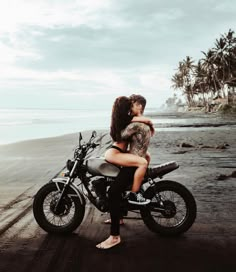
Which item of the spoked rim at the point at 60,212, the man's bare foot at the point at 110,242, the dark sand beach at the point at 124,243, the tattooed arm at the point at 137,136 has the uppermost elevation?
the tattooed arm at the point at 137,136

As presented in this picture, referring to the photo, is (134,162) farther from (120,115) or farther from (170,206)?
(170,206)

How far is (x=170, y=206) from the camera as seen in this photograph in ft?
15.4

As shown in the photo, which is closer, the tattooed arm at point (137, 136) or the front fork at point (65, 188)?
the tattooed arm at point (137, 136)

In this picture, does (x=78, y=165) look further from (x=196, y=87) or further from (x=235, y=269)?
(x=196, y=87)

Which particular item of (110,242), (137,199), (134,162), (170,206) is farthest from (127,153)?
(110,242)

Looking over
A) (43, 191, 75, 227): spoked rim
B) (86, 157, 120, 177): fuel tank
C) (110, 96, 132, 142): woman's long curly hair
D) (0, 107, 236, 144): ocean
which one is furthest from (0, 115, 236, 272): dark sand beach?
(0, 107, 236, 144): ocean

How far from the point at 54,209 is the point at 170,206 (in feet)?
4.62

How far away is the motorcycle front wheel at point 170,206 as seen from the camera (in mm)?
4688

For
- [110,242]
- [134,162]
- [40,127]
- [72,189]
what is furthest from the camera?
[40,127]

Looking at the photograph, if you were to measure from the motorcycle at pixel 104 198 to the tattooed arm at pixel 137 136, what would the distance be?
0.93 ft

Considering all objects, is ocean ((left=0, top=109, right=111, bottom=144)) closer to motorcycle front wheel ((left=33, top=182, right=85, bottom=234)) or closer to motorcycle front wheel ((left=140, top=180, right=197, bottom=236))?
motorcycle front wheel ((left=33, top=182, right=85, bottom=234))

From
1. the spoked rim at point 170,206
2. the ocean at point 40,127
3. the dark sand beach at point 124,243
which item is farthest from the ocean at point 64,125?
the spoked rim at point 170,206

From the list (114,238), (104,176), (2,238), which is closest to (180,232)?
(114,238)

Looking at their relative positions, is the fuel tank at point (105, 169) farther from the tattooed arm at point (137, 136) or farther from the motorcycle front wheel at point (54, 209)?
the motorcycle front wheel at point (54, 209)
